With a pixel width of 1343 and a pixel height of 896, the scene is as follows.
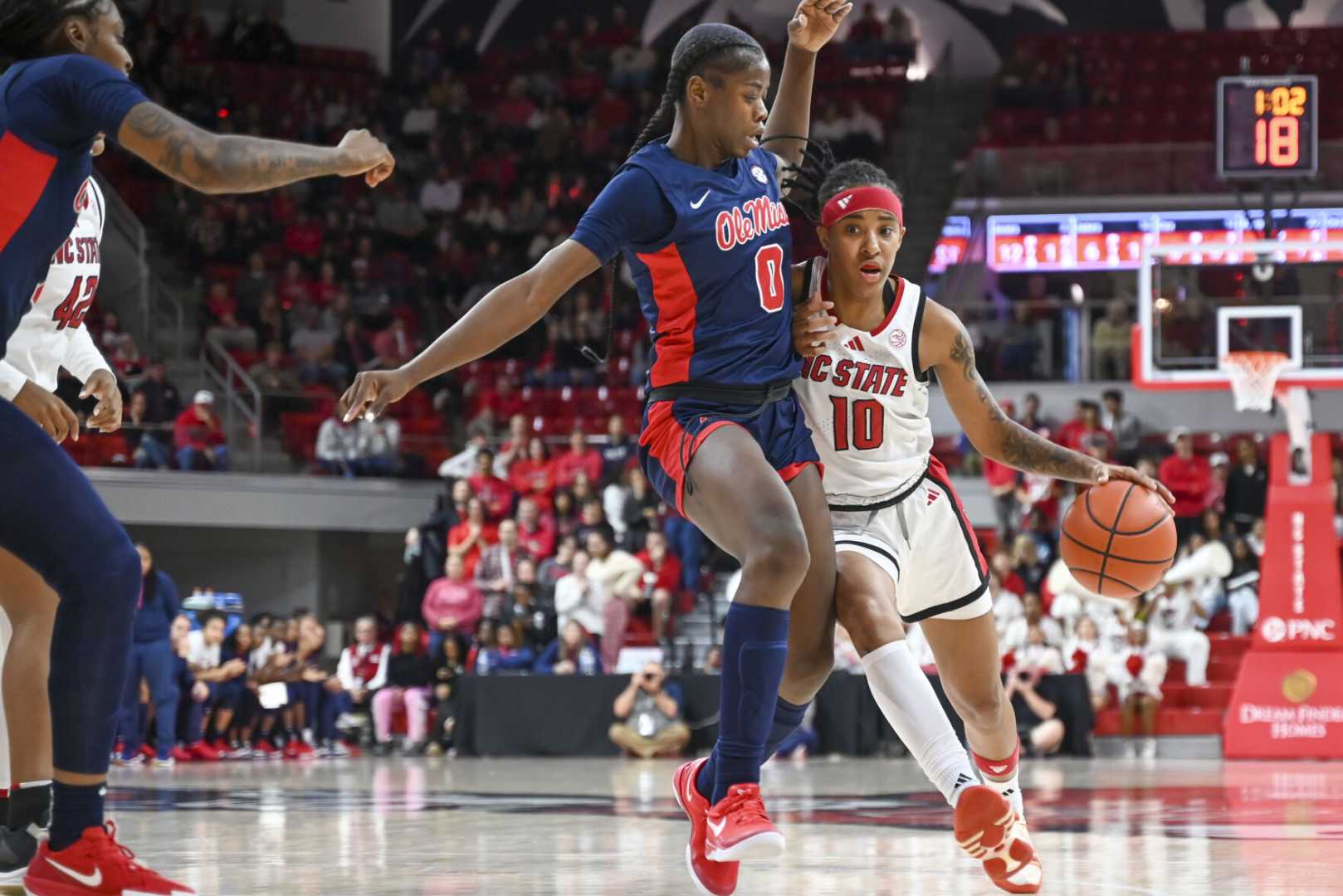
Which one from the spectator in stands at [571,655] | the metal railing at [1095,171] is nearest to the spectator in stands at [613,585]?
the spectator in stands at [571,655]

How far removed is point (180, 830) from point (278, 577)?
1269 centimetres

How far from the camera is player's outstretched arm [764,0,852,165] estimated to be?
5.57 meters

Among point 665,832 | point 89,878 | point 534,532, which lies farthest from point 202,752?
point 89,878

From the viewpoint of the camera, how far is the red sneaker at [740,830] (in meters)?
4.47

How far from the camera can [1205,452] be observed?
1753 cm

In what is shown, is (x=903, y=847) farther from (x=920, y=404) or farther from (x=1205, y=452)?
(x=1205, y=452)

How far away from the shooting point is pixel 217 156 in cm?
380

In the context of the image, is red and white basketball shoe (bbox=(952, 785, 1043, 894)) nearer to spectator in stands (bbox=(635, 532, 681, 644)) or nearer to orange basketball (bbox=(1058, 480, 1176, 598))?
orange basketball (bbox=(1058, 480, 1176, 598))

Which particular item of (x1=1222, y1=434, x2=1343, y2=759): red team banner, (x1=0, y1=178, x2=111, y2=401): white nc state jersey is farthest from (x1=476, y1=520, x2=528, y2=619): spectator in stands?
(x1=0, y1=178, x2=111, y2=401): white nc state jersey

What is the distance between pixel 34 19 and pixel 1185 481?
1345 cm

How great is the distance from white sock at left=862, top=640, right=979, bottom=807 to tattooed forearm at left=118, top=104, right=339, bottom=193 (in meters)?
2.11

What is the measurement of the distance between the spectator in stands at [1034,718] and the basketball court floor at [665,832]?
1658mm

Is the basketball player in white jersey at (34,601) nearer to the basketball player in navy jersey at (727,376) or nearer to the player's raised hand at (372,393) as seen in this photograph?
the player's raised hand at (372,393)

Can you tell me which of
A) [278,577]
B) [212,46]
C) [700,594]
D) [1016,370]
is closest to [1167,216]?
[1016,370]
